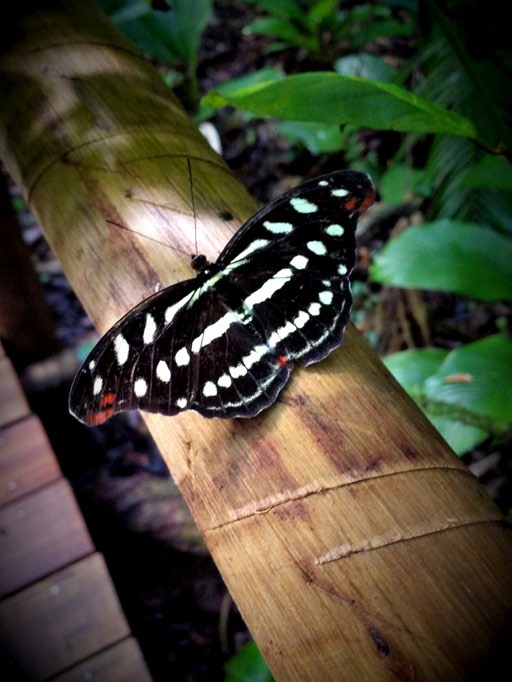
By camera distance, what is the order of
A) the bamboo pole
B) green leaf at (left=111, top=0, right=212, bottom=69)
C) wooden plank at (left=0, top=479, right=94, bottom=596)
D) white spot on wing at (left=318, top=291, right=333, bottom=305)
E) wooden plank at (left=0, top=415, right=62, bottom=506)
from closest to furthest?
1. the bamboo pole
2. white spot on wing at (left=318, top=291, right=333, bottom=305)
3. wooden plank at (left=0, top=479, right=94, bottom=596)
4. wooden plank at (left=0, top=415, right=62, bottom=506)
5. green leaf at (left=111, top=0, right=212, bottom=69)

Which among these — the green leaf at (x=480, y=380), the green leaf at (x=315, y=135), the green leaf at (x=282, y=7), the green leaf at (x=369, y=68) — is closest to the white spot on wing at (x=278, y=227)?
the green leaf at (x=480, y=380)

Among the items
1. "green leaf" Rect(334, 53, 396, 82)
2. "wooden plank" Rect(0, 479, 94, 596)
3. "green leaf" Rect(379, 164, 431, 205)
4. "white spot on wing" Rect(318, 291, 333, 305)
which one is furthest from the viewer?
"green leaf" Rect(334, 53, 396, 82)

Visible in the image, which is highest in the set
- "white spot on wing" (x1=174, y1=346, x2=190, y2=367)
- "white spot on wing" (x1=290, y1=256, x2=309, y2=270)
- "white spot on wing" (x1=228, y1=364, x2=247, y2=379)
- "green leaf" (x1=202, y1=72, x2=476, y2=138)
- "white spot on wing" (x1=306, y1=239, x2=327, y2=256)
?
"green leaf" (x1=202, y1=72, x2=476, y2=138)

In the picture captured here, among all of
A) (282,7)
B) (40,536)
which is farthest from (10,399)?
(282,7)

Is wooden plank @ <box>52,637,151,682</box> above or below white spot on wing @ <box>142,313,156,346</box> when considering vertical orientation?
below

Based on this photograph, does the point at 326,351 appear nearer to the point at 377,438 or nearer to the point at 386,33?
the point at 377,438

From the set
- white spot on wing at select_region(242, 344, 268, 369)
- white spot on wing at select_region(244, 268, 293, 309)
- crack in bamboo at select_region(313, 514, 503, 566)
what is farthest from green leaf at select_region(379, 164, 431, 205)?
crack in bamboo at select_region(313, 514, 503, 566)

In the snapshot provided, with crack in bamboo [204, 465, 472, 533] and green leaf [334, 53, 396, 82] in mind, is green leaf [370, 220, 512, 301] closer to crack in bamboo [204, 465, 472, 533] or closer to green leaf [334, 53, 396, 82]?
crack in bamboo [204, 465, 472, 533]

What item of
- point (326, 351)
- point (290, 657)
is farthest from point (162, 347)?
point (290, 657)
